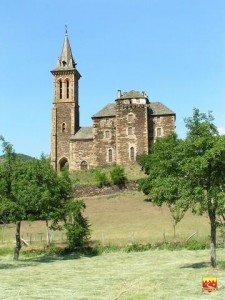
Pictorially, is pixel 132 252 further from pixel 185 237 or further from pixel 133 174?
pixel 133 174

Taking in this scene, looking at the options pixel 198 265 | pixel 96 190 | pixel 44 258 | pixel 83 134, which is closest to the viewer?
pixel 198 265

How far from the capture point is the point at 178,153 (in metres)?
27.8

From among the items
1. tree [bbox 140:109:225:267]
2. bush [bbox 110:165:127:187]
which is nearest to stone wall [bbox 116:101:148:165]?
bush [bbox 110:165:127:187]

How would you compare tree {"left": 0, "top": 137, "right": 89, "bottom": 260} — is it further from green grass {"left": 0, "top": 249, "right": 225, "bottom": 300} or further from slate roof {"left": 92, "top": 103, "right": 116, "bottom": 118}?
slate roof {"left": 92, "top": 103, "right": 116, "bottom": 118}

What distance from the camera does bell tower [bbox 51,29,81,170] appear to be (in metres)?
87.8

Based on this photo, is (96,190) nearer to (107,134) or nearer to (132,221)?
(107,134)

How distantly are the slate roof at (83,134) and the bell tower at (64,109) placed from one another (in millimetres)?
911

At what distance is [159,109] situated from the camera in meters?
85.4

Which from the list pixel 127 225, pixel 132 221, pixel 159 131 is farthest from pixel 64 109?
pixel 127 225

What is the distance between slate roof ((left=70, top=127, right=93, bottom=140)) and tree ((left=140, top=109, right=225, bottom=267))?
5792cm

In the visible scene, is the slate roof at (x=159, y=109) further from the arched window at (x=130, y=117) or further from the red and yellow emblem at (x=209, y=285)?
the red and yellow emblem at (x=209, y=285)

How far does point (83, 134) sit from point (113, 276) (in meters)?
63.7

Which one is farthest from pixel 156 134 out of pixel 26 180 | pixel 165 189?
pixel 165 189

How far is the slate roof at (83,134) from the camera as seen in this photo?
86250 mm
